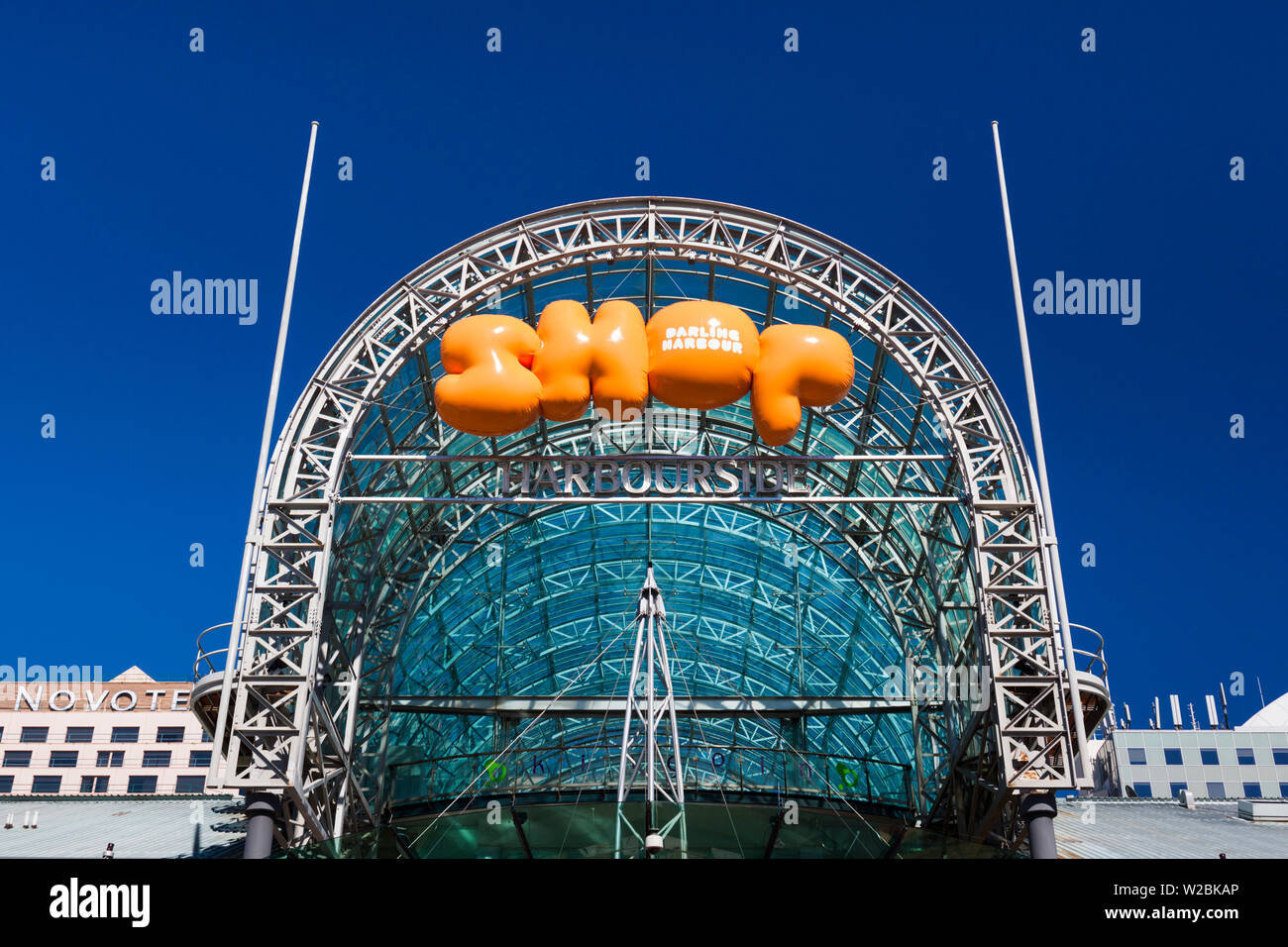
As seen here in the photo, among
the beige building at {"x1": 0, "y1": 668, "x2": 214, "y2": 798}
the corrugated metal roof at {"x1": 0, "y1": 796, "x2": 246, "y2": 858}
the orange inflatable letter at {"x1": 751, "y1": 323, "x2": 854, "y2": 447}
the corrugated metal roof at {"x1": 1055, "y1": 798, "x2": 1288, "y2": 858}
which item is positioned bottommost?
the corrugated metal roof at {"x1": 1055, "y1": 798, "x2": 1288, "y2": 858}

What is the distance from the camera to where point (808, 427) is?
29.1m

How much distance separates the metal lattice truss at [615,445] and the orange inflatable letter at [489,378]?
44.4 inches

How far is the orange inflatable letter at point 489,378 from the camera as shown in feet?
67.5

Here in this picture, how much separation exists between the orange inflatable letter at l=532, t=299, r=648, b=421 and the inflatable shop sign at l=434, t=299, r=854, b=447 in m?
0.02

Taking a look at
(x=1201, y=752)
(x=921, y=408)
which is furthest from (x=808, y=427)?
(x=1201, y=752)

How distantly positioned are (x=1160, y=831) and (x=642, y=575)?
67.0 ft

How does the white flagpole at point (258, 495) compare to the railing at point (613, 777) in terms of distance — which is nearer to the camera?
the white flagpole at point (258, 495)

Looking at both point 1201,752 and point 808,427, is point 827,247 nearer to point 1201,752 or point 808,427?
point 808,427

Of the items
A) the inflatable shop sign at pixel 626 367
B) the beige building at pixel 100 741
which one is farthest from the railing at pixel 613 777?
the beige building at pixel 100 741

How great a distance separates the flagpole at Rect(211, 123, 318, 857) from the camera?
64.5ft

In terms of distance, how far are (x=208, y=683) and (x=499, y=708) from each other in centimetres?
1159

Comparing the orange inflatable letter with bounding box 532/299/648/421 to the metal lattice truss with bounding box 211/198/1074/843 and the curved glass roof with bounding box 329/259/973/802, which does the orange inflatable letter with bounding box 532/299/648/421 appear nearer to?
the metal lattice truss with bounding box 211/198/1074/843

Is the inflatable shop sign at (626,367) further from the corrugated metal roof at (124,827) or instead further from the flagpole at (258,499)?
the corrugated metal roof at (124,827)

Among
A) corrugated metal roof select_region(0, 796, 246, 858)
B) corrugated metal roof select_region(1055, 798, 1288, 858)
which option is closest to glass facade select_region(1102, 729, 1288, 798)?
corrugated metal roof select_region(1055, 798, 1288, 858)
